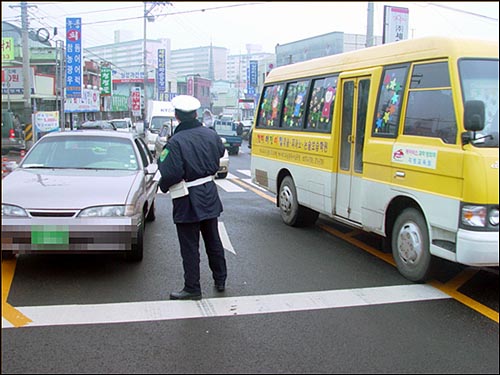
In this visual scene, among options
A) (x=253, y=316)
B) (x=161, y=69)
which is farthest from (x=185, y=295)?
(x=161, y=69)

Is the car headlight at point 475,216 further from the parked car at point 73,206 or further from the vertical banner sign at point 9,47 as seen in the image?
the vertical banner sign at point 9,47

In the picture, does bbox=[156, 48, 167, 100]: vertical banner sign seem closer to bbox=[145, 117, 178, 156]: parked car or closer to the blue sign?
the blue sign

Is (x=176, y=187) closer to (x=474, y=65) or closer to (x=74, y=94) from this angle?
(x=474, y=65)

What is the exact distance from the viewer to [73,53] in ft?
83.1

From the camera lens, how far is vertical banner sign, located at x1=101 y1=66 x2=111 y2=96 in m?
46.1

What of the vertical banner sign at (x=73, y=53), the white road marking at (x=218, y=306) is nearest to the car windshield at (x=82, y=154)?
the white road marking at (x=218, y=306)

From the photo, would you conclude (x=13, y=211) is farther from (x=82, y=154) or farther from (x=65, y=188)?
(x=82, y=154)

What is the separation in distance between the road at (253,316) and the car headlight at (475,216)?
816mm

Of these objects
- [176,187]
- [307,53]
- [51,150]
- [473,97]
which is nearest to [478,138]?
[473,97]

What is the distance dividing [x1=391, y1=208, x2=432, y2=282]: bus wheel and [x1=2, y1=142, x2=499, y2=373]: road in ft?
0.48

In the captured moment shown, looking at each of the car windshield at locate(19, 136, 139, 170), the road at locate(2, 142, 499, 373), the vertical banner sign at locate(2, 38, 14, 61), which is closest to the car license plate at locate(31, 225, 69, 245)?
the road at locate(2, 142, 499, 373)

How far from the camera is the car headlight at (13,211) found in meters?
5.30

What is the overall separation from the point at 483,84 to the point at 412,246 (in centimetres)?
177

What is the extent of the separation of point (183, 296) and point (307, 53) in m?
41.4
